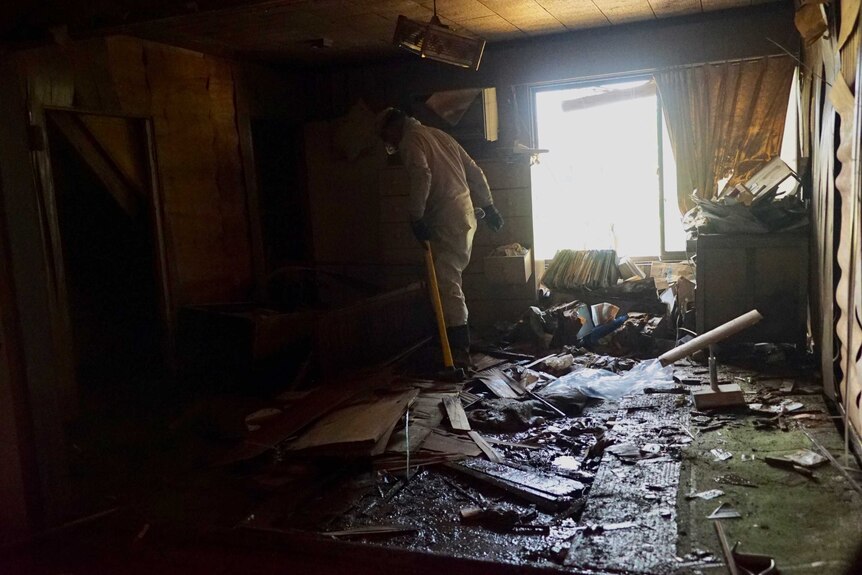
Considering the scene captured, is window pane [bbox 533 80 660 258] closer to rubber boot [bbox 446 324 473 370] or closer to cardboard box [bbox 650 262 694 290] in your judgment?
cardboard box [bbox 650 262 694 290]

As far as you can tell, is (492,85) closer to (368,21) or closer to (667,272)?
(368,21)

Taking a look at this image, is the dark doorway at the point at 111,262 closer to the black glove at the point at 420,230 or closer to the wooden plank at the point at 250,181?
the wooden plank at the point at 250,181

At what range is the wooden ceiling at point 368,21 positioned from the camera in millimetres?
5016

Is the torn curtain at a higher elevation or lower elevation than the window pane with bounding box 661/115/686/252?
higher

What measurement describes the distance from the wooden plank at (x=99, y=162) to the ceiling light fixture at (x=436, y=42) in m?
2.42

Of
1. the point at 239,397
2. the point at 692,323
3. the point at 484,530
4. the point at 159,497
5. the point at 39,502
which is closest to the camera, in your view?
the point at 484,530

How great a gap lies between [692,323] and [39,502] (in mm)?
4622

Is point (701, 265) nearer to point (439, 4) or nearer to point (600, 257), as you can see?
point (600, 257)

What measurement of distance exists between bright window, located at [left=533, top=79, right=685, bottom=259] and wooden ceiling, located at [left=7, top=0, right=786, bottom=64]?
0.83 metres

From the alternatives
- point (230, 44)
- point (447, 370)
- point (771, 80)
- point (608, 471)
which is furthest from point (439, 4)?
point (608, 471)

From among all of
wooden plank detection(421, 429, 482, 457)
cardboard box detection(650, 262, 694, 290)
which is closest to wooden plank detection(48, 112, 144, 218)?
wooden plank detection(421, 429, 482, 457)

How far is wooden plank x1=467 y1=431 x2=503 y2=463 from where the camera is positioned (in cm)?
346

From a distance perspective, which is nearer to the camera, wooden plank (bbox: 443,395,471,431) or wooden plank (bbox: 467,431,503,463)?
wooden plank (bbox: 467,431,503,463)

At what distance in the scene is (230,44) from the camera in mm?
5926
